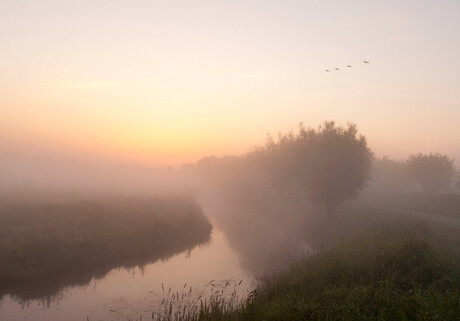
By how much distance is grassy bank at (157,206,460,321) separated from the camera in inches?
412

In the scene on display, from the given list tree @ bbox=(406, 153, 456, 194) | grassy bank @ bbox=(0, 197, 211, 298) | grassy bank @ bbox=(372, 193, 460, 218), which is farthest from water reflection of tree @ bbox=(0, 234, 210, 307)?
tree @ bbox=(406, 153, 456, 194)

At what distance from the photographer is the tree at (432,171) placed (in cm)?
7519

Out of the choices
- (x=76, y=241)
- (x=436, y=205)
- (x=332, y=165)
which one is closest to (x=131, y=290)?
(x=76, y=241)

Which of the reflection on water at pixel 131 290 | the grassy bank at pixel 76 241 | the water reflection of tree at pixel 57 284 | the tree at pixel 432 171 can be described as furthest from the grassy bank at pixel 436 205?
the water reflection of tree at pixel 57 284

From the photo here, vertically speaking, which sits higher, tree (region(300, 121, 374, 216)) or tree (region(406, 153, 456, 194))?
tree (region(300, 121, 374, 216))

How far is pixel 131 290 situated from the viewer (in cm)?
1941

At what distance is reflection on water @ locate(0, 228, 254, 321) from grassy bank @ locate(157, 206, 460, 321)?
372cm

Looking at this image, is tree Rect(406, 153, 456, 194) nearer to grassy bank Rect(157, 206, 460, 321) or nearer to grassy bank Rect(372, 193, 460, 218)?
grassy bank Rect(372, 193, 460, 218)

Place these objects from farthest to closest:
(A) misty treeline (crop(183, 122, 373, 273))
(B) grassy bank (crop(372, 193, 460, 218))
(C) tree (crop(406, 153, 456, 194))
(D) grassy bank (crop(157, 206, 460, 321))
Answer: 1. (C) tree (crop(406, 153, 456, 194))
2. (B) grassy bank (crop(372, 193, 460, 218))
3. (A) misty treeline (crop(183, 122, 373, 273))
4. (D) grassy bank (crop(157, 206, 460, 321))

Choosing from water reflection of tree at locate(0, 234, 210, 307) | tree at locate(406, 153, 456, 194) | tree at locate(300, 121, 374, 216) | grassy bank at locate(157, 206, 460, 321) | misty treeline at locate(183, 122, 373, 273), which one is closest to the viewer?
grassy bank at locate(157, 206, 460, 321)

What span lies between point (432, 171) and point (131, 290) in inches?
2983

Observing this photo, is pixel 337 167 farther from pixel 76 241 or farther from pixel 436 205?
pixel 76 241

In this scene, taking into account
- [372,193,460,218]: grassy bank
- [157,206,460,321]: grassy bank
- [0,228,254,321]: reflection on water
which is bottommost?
[372,193,460,218]: grassy bank

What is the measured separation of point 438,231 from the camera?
2786cm
